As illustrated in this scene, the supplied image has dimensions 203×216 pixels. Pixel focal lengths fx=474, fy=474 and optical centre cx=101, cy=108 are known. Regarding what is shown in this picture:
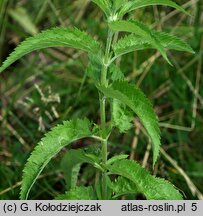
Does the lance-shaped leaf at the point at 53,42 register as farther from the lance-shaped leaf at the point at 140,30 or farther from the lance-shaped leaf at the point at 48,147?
the lance-shaped leaf at the point at 48,147

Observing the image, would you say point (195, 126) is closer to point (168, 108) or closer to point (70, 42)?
point (168, 108)

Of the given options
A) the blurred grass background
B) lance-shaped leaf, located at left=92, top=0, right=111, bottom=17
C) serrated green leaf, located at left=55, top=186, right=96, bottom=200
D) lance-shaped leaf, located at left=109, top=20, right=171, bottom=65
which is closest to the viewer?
lance-shaped leaf, located at left=109, top=20, right=171, bottom=65

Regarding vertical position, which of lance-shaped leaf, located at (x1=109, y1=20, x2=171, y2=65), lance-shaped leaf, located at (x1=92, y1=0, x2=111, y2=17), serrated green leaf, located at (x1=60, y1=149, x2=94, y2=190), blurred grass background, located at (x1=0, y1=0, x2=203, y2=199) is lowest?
serrated green leaf, located at (x1=60, y1=149, x2=94, y2=190)

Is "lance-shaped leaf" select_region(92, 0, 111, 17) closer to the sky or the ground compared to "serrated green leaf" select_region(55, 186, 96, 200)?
closer to the sky

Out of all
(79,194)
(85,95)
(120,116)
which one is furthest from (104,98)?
(85,95)

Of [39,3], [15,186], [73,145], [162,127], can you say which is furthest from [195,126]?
[39,3]

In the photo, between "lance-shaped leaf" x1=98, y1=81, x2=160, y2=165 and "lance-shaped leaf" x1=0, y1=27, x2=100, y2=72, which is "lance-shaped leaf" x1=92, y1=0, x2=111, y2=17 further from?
"lance-shaped leaf" x1=98, y1=81, x2=160, y2=165

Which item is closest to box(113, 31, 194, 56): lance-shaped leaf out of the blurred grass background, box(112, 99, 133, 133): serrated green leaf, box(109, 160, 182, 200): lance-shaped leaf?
box(112, 99, 133, 133): serrated green leaf
